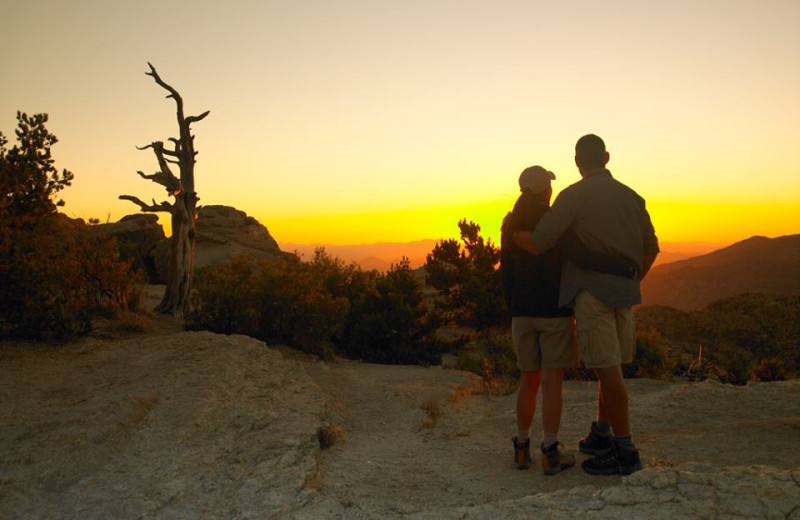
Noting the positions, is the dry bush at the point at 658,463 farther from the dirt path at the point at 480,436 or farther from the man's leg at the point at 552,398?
the man's leg at the point at 552,398

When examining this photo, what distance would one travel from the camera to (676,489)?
3682 mm

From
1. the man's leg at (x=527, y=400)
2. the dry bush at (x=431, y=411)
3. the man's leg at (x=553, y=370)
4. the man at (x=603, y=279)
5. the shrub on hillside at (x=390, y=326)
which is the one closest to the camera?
the man at (x=603, y=279)

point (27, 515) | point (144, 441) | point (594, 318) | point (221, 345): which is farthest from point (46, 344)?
point (594, 318)

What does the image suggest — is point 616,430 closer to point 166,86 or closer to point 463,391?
point 463,391

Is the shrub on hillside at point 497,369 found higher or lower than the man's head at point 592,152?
lower

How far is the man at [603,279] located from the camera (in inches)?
169

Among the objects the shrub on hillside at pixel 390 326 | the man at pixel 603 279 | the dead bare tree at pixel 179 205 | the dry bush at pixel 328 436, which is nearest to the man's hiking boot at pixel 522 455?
the man at pixel 603 279

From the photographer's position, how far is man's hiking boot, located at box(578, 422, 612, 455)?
4.77 m

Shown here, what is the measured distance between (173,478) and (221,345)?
3.13m

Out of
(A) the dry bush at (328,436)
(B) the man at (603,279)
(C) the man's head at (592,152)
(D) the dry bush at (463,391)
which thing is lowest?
(D) the dry bush at (463,391)

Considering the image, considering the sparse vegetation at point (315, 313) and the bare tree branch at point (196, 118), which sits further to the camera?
the bare tree branch at point (196, 118)

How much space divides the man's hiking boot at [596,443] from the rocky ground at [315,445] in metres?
0.31

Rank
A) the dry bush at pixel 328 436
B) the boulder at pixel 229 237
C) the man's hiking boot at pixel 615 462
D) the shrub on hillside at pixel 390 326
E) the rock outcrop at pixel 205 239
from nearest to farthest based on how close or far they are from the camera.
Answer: the man's hiking boot at pixel 615 462
the dry bush at pixel 328 436
the shrub on hillside at pixel 390 326
the rock outcrop at pixel 205 239
the boulder at pixel 229 237

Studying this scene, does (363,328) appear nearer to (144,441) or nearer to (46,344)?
(46,344)
